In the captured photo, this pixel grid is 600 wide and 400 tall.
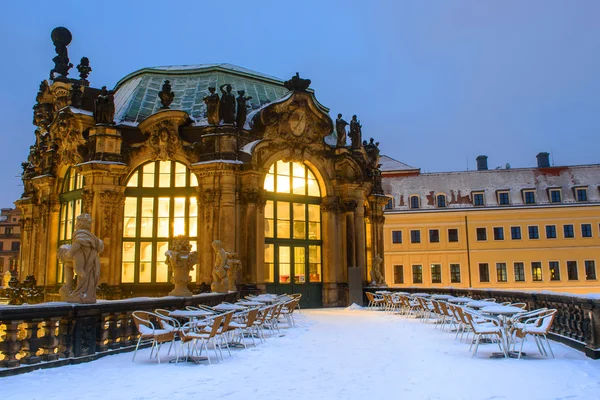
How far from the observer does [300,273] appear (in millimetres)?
25438

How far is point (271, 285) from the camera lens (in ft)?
80.1

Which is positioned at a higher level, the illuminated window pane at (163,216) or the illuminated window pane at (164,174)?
the illuminated window pane at (164,174)

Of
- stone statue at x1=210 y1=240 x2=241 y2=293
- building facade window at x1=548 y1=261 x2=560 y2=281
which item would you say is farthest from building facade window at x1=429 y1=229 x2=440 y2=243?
stone statue at x1=210 y1=240 x2=241 y2=293

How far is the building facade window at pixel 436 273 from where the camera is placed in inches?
1843

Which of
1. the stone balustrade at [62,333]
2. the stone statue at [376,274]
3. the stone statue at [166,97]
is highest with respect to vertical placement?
the stone statue at [166,97]

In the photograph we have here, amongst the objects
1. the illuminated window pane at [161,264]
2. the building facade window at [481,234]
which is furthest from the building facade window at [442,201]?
the illuminated window pane at [161,264]

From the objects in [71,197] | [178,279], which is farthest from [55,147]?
[178,279]

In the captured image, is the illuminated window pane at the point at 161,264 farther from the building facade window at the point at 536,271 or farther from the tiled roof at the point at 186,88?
the building facade window at the point at 536,271

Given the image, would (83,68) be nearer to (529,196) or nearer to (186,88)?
(186,88)

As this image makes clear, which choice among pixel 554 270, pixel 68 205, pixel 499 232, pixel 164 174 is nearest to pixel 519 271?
pixel 554 270

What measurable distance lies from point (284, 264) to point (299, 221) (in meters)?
2.00

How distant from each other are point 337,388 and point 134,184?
17.6 m

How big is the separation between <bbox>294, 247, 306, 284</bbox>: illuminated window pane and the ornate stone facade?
133 mm

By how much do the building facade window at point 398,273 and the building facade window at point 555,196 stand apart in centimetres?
1276
